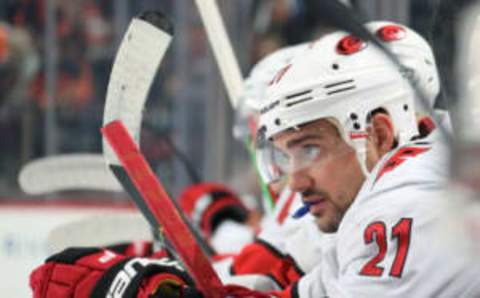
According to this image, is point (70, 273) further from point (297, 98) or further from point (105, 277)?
point (297, 98)

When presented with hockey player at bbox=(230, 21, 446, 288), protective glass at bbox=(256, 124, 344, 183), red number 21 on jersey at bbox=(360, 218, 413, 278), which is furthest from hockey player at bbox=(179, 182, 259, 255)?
red number 21 on jersey at bbox=(360, 218, 413, 278)

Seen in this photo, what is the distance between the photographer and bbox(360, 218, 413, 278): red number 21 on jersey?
1.14m

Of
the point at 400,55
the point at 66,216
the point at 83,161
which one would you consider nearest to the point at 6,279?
the point at 83,161

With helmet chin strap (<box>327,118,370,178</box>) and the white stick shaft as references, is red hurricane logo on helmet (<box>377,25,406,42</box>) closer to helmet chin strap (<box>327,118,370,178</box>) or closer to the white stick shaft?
helmet chin strap (<box>327,118,370,178</box>)

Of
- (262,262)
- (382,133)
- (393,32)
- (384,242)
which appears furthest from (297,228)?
(384,242)

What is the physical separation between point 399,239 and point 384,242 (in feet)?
0.08

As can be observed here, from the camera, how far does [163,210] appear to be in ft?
4.37

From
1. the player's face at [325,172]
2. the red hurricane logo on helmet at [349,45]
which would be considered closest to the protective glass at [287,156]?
the player's face at [325,172]

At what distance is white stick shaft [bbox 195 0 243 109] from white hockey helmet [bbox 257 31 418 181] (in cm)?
49

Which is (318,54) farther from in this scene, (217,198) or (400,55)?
(217,198)

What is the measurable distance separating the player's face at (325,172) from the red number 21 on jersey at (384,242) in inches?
5.7

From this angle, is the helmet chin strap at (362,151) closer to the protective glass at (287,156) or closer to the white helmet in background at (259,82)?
the protective glass at (287,156)

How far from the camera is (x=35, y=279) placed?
136 centimetres

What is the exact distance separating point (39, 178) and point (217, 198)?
3.24ft
